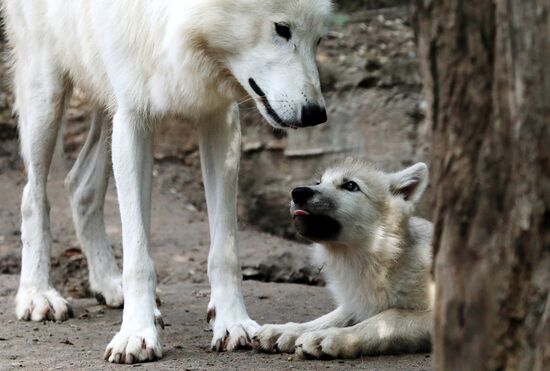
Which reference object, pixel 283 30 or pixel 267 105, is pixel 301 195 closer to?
pixel 267 105

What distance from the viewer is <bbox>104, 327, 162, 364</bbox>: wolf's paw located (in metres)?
4.41

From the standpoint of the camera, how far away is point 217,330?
189 inches

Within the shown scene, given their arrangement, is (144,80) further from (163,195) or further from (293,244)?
(163,195)

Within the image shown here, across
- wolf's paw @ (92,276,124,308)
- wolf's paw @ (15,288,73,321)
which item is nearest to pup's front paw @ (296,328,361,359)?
wolf's paw @ (15,288,73,321)

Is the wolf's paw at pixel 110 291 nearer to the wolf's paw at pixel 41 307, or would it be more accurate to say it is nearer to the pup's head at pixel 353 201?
the wolf's paw at pixel 41 307

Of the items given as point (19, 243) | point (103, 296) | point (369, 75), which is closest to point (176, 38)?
point (103, 296)

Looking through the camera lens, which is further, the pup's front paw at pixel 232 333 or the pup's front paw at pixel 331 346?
the pup's front paw at pixel 232 333

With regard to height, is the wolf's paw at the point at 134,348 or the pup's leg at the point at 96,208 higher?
the pup's leg at the point at 96,208

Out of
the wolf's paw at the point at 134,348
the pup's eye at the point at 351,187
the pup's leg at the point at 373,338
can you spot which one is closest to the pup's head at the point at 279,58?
the pup's eye at the point at 351,187

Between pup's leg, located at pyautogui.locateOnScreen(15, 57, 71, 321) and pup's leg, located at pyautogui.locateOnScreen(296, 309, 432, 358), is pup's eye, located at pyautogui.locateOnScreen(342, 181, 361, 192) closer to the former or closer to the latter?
pup's leg, located at pyautogui.locateOnScreen(296, 309, 432, 358)

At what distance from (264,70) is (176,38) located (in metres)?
0.52

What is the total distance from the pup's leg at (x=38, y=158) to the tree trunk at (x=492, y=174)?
11.3 feet

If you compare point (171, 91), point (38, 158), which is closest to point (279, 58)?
point (171, 91)

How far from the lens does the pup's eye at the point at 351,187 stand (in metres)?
5.05
